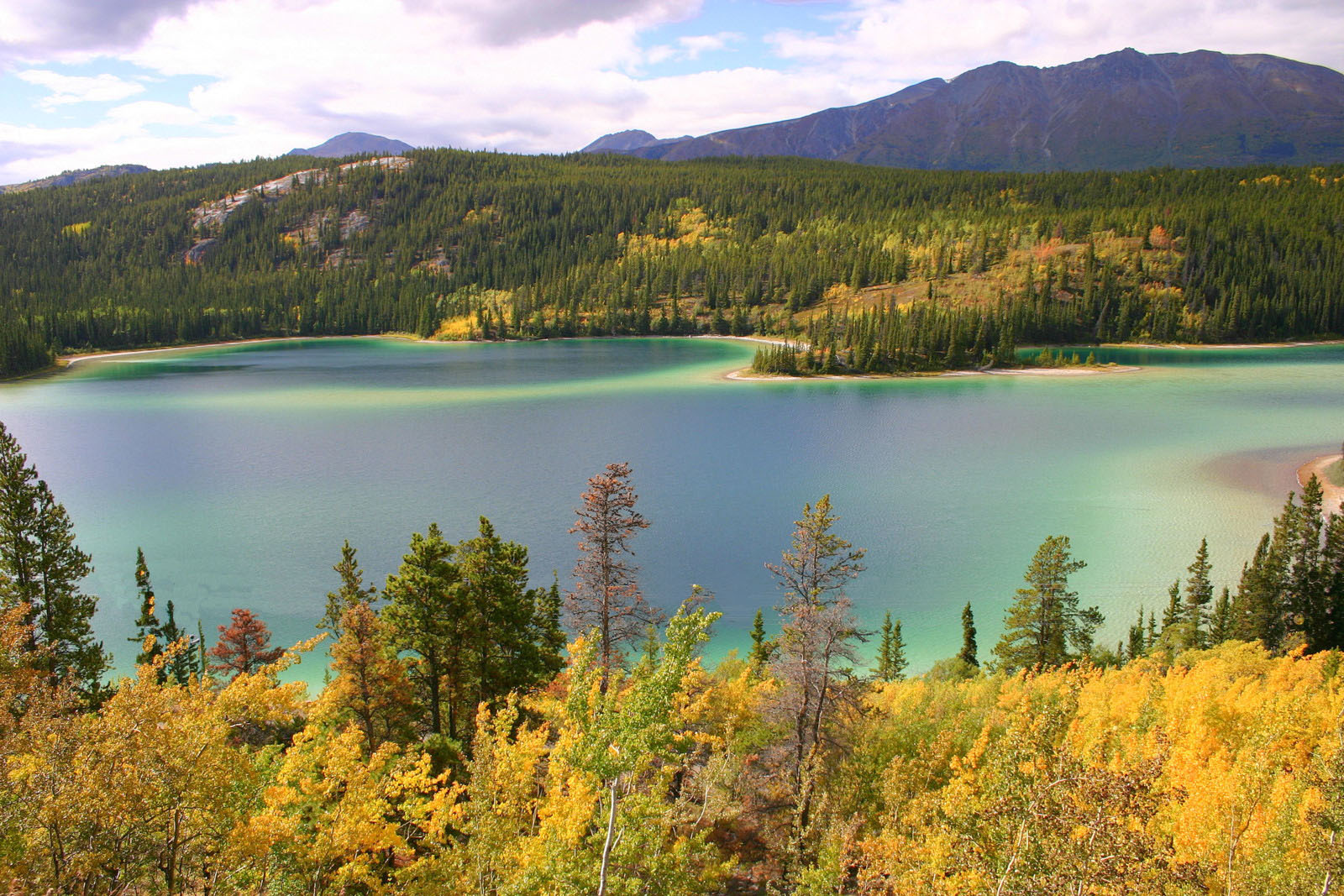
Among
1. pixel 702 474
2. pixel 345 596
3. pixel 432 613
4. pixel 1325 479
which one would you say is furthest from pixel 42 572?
pixel 1325 479

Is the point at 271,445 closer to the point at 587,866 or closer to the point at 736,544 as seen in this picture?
the point at 736,544

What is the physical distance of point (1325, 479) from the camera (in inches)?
2164

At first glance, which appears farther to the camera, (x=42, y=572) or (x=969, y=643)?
(x=969, y=643)

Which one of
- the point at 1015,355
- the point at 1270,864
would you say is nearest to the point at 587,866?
the point at 1270,864

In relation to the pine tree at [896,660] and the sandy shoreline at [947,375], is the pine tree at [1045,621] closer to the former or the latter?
the pine tree at [896,660]

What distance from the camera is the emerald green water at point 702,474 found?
3903 centimetres

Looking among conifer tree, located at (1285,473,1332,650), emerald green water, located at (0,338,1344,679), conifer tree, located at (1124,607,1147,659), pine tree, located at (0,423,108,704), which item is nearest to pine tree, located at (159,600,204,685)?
emerald green water, located at (0,338,1344,679)

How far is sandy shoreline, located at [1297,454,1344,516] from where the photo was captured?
49.4m

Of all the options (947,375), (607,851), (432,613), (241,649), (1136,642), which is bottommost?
(1136,642)

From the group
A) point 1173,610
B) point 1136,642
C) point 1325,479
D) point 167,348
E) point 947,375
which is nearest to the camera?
point 1136,642

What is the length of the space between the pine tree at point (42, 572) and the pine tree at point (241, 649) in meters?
3.73

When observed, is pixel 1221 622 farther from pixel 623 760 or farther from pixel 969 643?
pixel 623 760

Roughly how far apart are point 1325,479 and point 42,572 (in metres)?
74.7

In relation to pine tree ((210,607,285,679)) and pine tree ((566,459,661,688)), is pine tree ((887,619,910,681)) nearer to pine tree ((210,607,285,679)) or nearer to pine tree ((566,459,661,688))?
pine tree ((566,459,661,688))
